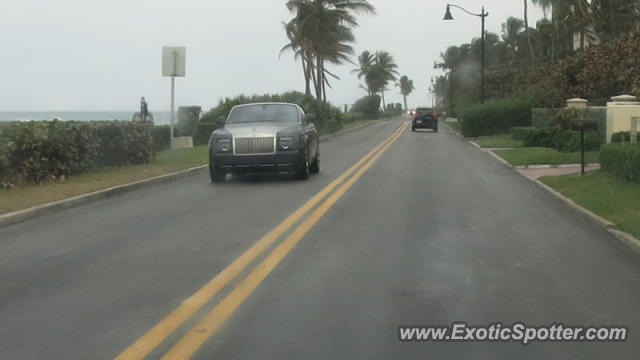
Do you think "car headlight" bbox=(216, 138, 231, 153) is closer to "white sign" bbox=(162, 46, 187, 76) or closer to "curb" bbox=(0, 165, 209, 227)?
"curb" bbox=(0, 165, 209, 227)

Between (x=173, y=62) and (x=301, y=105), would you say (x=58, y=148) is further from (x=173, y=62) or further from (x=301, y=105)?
(x=301, y=105)

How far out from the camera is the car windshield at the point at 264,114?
1756cm

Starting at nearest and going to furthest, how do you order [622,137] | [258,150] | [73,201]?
[73,201], [258,150], [622,137]

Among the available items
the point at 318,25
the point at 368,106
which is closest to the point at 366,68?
the point at 368,106

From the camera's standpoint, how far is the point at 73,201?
41.9 feet

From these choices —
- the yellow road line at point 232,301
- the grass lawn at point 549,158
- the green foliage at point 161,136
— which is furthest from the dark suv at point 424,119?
the yellow road line at point 232,301

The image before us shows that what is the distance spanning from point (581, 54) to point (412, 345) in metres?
32.9

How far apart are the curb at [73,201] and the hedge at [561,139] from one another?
12.6 meters

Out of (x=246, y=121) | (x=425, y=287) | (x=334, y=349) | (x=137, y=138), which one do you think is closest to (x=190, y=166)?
(x=137, y=138)

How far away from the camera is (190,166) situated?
2044 cm

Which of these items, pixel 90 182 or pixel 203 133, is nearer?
pixel 90 182

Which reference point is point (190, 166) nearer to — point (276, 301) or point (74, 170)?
point (74, 170)

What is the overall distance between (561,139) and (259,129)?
12.6 metres

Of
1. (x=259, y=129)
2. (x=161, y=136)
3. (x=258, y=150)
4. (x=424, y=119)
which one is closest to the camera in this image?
(x=258, y=150)
